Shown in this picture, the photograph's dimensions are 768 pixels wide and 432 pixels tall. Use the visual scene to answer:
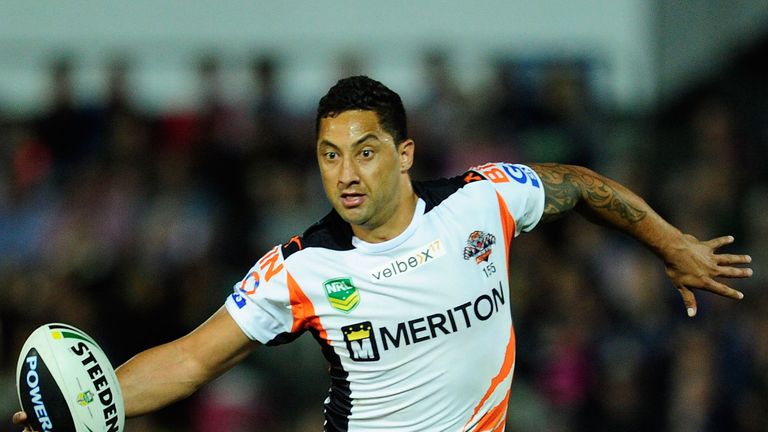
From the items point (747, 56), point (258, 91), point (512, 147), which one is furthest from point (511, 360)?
point (747, 56)

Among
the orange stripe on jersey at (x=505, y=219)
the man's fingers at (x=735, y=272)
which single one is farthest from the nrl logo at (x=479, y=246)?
the man's fingers at (x=735, y=272)

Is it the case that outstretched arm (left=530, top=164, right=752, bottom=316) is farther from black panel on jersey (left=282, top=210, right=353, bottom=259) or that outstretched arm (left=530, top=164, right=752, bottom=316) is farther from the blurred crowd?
the blurred crowd

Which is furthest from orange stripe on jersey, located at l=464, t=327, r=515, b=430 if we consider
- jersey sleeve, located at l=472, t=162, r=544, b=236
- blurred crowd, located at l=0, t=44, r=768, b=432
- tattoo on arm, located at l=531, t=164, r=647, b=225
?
blurred crowd, located at l=0, t=44, r=768, b=432

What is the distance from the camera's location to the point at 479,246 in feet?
17.9

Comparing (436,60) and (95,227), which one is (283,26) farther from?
(95,227)

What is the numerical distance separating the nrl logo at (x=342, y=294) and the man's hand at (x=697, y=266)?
1572 millimetres

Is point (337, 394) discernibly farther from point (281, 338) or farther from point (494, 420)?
point (494, 420)

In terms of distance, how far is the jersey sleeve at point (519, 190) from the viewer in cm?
564

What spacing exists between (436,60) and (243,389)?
3762mm

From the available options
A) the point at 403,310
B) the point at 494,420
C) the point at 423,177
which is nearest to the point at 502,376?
the point at 494,420

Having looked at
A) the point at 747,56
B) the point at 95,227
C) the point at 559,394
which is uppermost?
the point at 747,56

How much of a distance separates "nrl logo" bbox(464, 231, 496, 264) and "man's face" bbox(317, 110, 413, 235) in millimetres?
414

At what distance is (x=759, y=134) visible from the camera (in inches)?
446

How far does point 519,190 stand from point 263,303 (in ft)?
4.14
